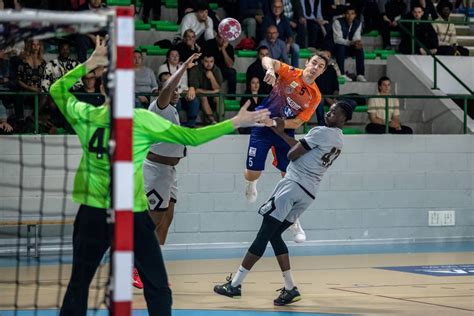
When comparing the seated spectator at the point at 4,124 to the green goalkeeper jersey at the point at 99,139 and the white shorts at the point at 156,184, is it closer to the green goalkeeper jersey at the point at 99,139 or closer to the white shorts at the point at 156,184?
the white shorts at the point at 156,184

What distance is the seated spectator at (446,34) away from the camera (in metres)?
22.0

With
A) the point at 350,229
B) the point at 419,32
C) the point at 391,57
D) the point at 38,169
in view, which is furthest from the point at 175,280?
the point at 419,32

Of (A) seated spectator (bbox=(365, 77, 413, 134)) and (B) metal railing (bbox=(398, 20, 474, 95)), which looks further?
(B) metal railing (bbox=(398, 20, 474, 95))

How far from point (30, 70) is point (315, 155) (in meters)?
7.12

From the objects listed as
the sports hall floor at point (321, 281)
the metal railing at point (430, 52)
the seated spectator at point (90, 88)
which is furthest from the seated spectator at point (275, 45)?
the seated spectator at point (90, 88)

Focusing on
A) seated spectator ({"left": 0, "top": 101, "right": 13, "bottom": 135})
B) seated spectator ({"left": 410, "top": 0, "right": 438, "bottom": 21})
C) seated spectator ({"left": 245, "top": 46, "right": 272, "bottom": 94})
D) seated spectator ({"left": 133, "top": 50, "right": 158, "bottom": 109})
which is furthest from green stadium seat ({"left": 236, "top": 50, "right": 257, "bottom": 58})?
seated spectator ({"left": 0, "top": 101, "right": 13, "bottom": 135})

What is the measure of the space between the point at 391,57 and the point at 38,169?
8441 mm

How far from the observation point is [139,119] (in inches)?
289

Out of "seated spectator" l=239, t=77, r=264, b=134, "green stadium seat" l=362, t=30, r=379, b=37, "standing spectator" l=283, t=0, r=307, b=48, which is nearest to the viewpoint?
"seated spectator" l=239, t=77, r=264, b=134

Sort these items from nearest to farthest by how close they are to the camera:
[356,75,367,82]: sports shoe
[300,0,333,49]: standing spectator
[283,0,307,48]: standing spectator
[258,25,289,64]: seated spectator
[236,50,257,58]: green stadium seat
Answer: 1. [258,25,289,64]: seated spectator
2. [236,50,257,58]: green stadium seat
3. [356,75,367,82]: sports shoe
4. [283,0,307,48]: standing spectator
5. [300,0,333,49]: standing spectator

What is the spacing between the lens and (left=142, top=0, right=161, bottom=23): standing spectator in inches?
787

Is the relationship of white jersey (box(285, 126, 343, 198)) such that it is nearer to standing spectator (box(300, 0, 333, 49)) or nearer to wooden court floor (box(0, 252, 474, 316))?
wooden court floor (box(0, 252, 474, 316))

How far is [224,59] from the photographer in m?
19.0

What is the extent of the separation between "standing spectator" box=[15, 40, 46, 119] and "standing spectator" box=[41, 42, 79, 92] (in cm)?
8
